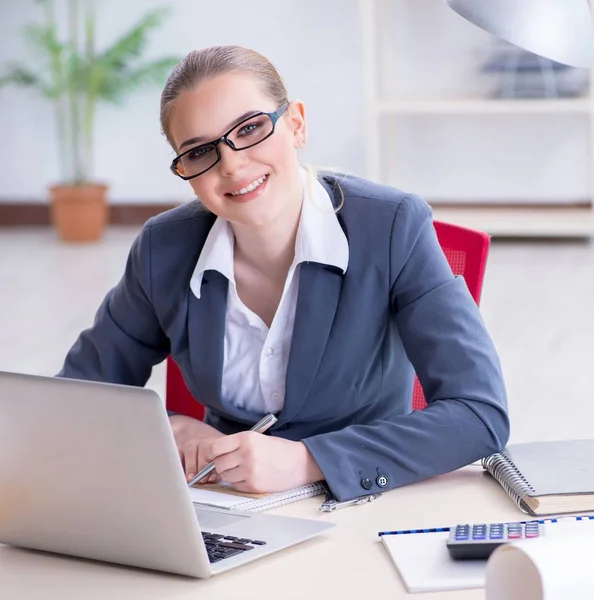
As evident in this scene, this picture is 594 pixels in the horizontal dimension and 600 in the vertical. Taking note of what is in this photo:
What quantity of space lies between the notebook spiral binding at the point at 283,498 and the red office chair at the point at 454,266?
1.68ft

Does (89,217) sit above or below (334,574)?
below

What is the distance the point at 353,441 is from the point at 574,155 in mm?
5063

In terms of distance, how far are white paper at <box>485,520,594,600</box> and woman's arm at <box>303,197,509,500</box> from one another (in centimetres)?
52

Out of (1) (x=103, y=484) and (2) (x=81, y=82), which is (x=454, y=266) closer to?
(1) (x=103, y=484)

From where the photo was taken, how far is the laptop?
107 centimetres

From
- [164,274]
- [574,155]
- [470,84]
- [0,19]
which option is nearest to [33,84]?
[0,19]

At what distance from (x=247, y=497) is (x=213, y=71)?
0.59 meters

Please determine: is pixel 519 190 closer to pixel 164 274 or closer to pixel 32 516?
pixel 164 274

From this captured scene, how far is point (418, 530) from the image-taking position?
1227 mm

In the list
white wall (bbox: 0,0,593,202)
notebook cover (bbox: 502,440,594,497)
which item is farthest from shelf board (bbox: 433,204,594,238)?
notebook cover (bbox: 502,440,594,497)

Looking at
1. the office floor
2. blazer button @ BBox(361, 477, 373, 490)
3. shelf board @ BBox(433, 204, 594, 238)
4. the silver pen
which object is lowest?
the office floor

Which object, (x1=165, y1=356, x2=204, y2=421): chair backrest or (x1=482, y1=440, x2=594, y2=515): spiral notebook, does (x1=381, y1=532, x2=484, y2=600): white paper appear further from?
(x1=165, y1=356, x2=204, y2=421): chair backrest

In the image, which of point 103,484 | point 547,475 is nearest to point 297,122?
point 547,475

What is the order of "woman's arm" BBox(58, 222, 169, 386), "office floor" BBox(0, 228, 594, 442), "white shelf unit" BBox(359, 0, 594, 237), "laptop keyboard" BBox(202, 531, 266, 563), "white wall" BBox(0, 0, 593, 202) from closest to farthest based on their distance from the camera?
"laptop keyboard" BBox(202, 531, 266, 563) → "woman's arm" BBox(58, 222, 169, 386) → "office floor" BBox(0, 228, 594, 442) → "white shelf unit" BBox(359, 0, 594, 237) → "white wall" BBox(0, 0, 593, 202)
